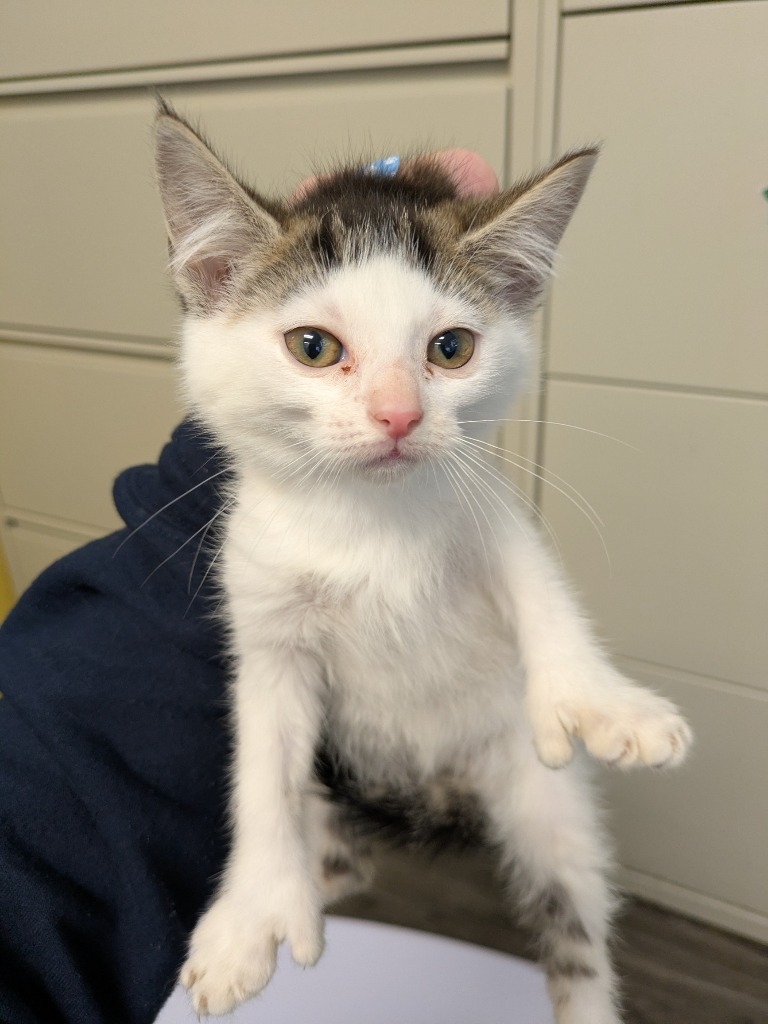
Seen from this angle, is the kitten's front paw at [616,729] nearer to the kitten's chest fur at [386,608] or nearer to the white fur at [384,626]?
the white fur at [384,626]

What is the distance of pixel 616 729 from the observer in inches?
25.9

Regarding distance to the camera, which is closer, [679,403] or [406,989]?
[406,989]

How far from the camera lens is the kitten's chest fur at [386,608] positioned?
2.56 ft

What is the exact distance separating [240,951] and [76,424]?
1.63 metres

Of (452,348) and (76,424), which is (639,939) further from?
(76,424)

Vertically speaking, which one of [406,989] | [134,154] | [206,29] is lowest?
[406,989]

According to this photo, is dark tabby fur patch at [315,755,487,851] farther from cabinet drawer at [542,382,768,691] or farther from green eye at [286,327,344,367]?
cabinet drawer at [542,382,768,691]

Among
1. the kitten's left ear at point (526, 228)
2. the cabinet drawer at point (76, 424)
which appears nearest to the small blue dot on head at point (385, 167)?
the kitten's left ear at point (526, 228)

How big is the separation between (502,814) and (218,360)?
592 millimetres

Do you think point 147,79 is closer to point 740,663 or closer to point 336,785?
point 336,785

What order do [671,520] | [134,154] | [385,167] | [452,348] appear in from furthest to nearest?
1. [134,154]
2. [671,520]
3. [385,167]
4. [452,348]

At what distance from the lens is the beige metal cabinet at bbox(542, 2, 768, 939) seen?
116 cm

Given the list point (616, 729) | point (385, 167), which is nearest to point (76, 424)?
point (385, 167)

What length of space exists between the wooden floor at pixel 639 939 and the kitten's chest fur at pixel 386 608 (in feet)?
1.95
